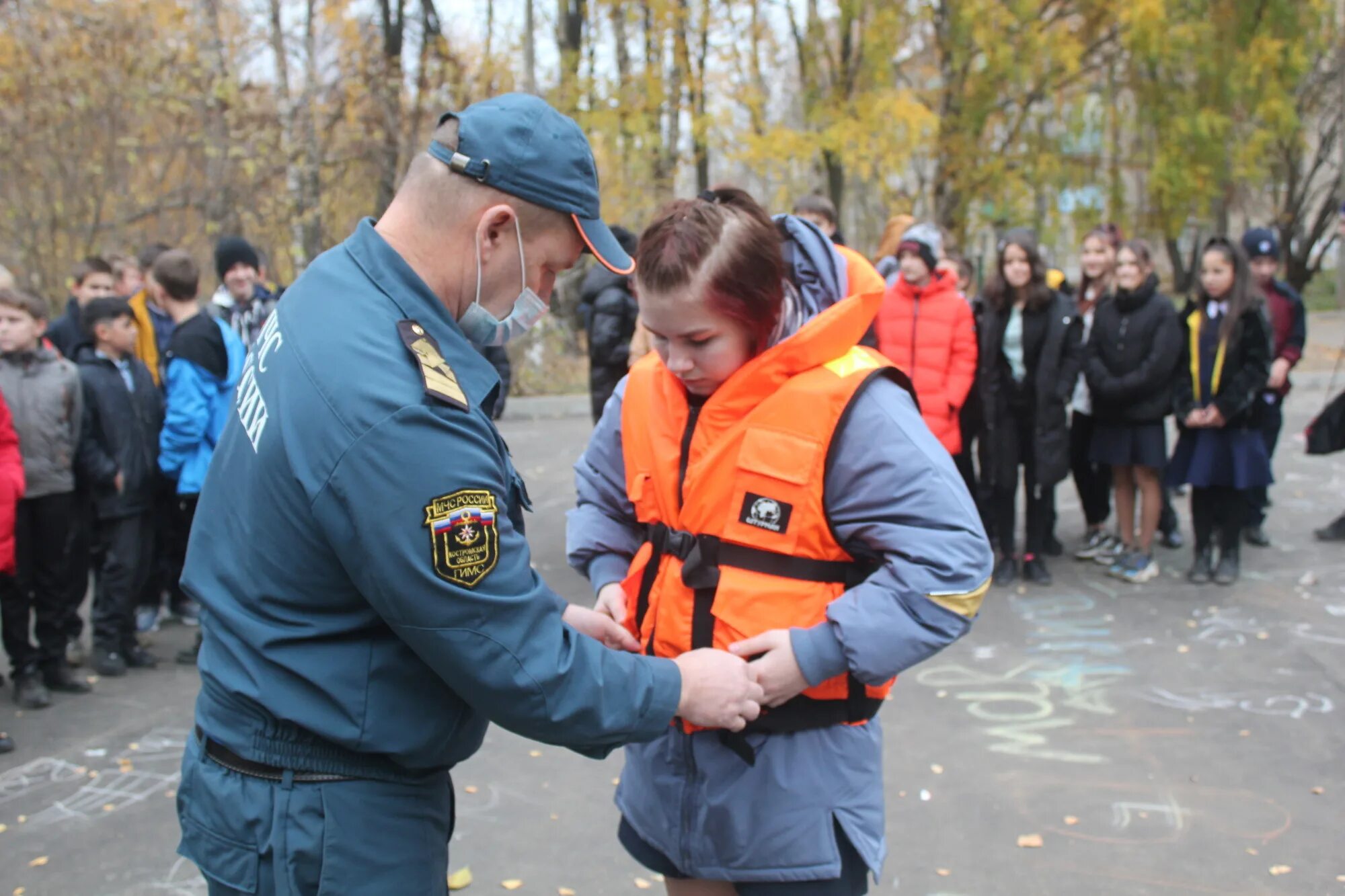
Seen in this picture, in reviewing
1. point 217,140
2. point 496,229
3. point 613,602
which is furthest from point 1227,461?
point 217,140

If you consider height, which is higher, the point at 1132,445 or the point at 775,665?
the point at 775,665

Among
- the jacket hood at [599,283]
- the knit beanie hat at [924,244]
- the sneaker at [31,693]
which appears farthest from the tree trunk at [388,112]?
the sneaker at [31,693]

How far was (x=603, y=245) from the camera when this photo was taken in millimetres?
1925

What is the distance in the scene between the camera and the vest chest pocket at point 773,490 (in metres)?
2.04

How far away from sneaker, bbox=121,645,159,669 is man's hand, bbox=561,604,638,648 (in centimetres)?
416

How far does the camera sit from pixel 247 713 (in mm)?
1710

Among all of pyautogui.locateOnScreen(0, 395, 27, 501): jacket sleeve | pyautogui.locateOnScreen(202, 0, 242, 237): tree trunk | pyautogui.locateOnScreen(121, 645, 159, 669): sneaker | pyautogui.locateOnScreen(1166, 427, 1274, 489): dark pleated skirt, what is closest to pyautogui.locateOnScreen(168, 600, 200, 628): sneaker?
pyautogui.locateOnScreen(121, 645, 159, 669): sneaker

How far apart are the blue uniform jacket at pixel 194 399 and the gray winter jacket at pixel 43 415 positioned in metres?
0.48

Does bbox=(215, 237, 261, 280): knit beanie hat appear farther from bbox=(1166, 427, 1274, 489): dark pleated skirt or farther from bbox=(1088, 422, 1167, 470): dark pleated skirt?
bbox=(1166, 427, 1274, 489): dark pleated skirt

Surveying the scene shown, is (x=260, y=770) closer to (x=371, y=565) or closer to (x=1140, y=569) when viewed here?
(x=371, y=565)

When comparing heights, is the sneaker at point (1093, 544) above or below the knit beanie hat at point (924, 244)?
below

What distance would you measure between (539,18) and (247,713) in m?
20.1

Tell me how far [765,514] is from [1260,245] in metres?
7.07

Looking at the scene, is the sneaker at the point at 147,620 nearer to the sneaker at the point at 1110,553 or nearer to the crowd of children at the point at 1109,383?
the crowd of children at the point at 1109,383
